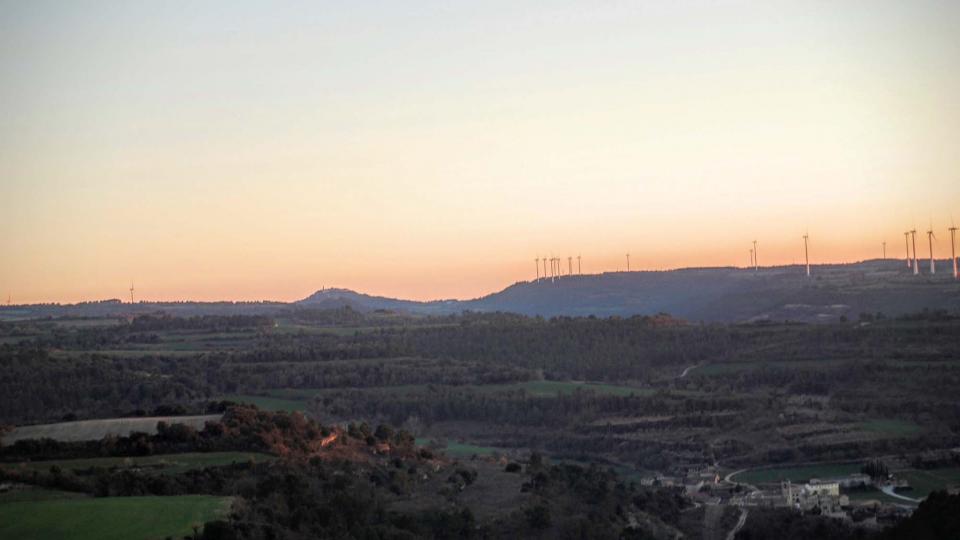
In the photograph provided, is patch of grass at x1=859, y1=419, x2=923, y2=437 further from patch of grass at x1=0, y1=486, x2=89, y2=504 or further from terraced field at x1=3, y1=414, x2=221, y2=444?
patch of grass at x1=0, y1=486, x2=89, y2=504

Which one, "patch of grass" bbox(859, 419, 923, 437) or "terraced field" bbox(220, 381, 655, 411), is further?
"terraced field" bbox(220, 381, 655, 411)

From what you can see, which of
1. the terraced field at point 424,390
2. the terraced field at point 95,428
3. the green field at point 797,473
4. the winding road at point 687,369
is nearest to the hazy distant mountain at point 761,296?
the winding road at point 687,369

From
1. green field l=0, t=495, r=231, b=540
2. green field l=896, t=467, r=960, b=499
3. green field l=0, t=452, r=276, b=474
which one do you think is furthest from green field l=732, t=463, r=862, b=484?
green field l=0, t=495, r=231, b=540

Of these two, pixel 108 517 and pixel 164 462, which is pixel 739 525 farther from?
pixel 108 517

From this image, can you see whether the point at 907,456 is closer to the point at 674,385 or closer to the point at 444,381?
the point at 674,385

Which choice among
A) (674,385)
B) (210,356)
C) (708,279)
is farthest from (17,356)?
(708,279)

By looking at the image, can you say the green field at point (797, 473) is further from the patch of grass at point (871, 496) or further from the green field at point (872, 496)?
the green field at point (872, 496)

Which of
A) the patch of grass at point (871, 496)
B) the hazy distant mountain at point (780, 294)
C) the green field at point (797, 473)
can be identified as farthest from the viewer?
the hazy distant mountain at point (780, 294)
